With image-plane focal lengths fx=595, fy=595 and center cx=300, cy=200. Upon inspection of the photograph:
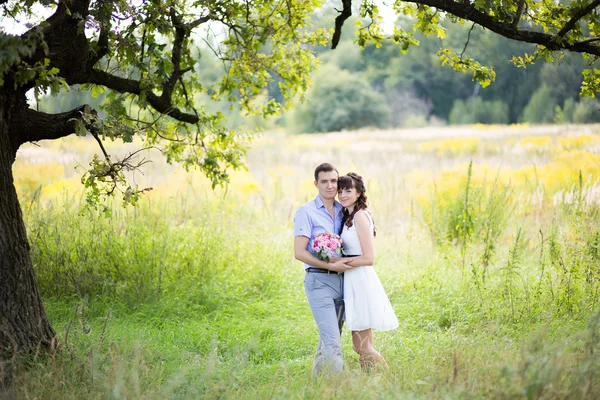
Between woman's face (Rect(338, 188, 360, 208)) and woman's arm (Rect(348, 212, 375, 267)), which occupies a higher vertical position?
woman's face (Rect(338, 188, 360, 208))

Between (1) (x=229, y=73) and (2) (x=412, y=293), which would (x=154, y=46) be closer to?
(1) (x=229, y=73)

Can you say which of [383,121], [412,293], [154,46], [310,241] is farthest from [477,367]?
[383,121]

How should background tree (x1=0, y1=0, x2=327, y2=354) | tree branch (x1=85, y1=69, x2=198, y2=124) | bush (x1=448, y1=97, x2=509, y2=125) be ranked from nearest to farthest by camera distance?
1. background tree (x1=0, y1=0, x2=327, y2=354)
2. tree branch (x1=85, y1=69, x2=198, y2=124)
3. bush (x1=448, y1=97, x2=509, y2=125)

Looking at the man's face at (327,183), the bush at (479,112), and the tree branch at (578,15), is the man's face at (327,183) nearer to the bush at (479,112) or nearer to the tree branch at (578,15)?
the tree branch at (578,15)

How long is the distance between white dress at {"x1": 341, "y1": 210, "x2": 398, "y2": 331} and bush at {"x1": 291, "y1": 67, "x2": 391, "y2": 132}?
164ft

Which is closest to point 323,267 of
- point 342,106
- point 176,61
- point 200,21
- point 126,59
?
point 126,59

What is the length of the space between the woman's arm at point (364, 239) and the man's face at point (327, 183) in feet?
0.88

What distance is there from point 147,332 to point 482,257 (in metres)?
4.01

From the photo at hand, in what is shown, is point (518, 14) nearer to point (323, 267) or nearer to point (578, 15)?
point (578, 15)

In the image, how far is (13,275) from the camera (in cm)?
429

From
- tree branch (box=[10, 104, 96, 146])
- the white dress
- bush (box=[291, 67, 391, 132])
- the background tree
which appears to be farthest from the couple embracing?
bush (box=[291, 67, 391, 132])

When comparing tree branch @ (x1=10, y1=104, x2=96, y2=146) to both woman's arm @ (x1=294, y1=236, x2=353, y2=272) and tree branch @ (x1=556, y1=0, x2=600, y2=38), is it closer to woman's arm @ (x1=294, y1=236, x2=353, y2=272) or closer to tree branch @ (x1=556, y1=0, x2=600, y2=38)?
woman's arm @ (x1=294, y1=236, x2=353, y2=272)

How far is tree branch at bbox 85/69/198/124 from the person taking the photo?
5513mm

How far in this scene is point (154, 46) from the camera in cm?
551
